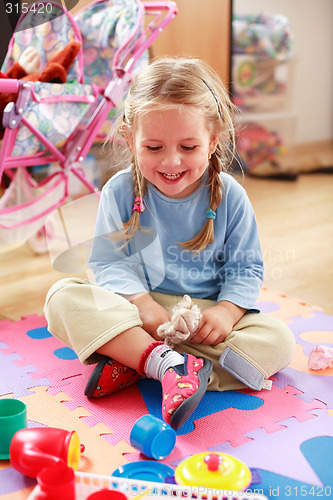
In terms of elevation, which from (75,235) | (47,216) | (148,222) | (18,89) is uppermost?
(18,89)

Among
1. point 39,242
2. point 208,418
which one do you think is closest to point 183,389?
point 208,418

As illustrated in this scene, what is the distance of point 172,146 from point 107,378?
40 cm

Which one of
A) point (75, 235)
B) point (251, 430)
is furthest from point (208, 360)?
point (75, 235)

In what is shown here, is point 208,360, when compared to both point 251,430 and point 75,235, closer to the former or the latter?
point 251,430

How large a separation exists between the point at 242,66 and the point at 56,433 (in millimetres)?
2627

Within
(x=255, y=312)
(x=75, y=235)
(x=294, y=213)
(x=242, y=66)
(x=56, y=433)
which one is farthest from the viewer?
(x=242, y=66)

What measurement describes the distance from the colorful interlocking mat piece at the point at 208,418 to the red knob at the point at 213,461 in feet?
0.20

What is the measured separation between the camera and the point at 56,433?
2.62 feet

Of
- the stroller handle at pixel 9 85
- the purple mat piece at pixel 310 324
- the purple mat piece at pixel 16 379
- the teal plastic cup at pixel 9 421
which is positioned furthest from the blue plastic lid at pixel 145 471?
the stroller handle at pixel 9 85

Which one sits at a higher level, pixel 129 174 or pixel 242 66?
pixel 129 174

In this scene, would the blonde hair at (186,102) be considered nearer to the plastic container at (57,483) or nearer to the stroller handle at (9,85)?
the stroller handle at (9,85)

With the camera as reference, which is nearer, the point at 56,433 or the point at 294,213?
the point at 56,433

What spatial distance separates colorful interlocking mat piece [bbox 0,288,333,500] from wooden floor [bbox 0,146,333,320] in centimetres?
28

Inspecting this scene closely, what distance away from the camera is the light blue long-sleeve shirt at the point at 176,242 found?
1.16 m
